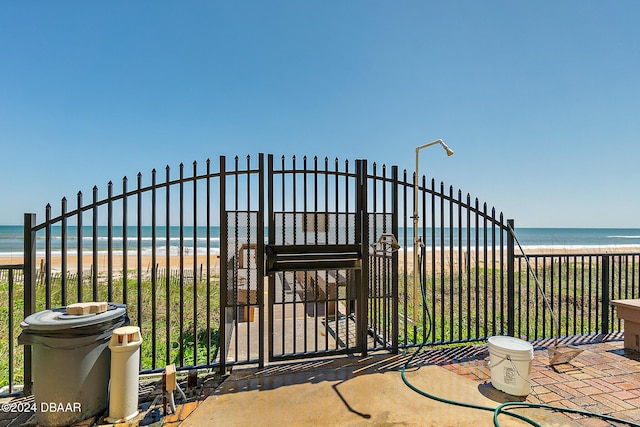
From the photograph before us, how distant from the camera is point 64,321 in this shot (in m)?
2.31

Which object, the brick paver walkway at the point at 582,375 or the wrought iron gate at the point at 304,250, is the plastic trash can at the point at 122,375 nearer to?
Answer: the wrought iron gate at the point at 304,250

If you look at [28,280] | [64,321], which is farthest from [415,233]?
[28,280]

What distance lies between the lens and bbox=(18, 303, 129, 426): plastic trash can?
2297 mm

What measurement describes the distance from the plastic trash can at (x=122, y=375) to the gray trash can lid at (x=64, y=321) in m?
0.14

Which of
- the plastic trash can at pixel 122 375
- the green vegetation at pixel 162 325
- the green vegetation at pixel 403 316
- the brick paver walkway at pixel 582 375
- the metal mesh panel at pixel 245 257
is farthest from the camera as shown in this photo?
the green vegetation at pixel 403 316

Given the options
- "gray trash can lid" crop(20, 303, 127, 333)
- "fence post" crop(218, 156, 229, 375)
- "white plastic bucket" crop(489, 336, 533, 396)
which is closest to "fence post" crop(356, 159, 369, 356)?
"white plastic bucket" crop(489, 336, 533, 396)

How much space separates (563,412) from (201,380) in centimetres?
308

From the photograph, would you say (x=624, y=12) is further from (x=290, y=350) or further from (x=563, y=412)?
(x=290, y=350)

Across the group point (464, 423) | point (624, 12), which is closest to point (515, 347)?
point (464, 423)

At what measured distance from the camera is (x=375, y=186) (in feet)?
11.9

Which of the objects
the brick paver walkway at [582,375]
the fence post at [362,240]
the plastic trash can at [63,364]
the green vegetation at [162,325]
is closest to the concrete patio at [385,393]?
the brick paver walkway at [582,375]

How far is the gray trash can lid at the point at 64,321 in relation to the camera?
227 centimetres

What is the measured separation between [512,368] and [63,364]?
3569mm

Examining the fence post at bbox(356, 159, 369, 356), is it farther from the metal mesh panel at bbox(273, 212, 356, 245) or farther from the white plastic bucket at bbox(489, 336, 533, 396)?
the white plastic bucket at bbox(489, 336, 533, 396)
